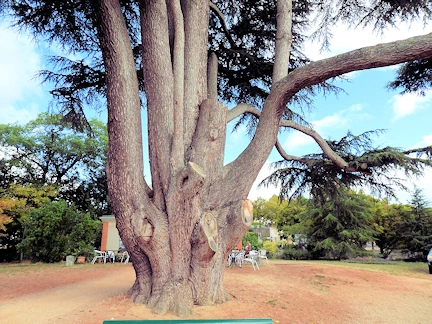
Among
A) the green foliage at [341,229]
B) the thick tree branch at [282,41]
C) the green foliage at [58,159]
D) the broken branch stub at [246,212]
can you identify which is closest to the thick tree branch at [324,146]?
the thick tree branch at [282,41]

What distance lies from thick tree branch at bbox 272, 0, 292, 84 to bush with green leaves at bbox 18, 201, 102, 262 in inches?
498

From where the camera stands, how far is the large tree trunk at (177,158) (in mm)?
4281

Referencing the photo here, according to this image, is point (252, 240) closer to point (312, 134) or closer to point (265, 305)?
point (312, 134)

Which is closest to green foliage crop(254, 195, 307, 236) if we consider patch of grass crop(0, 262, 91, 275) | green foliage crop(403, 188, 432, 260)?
green foliage crop(403, 188, 432, 260)

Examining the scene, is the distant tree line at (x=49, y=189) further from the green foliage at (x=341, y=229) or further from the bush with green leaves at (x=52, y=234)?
the green foliage at (x=341, y=229)

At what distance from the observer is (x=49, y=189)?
2039cm

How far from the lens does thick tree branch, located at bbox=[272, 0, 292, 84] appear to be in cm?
547

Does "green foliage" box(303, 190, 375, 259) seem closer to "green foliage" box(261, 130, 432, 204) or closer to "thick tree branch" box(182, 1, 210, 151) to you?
"green foliage" box(261, 130, 432, 204)

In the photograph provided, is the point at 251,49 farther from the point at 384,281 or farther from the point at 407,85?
the point at 384,281

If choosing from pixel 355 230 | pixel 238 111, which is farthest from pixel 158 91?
pixel 355 230

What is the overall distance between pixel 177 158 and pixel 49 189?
1918cm

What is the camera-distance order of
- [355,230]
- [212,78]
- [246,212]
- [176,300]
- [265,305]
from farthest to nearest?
[355,230] → [212,78] → [265,305] → [246,212] → [176,300]

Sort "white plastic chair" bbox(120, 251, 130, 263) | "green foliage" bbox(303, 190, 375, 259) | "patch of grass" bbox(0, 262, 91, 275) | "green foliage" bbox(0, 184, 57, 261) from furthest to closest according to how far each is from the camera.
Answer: "green foliage" bbox(303, 190, 375, 259), "green foliage" bbox(0, 184, 57, 261), "white plastic chair" bbox(120, 251, 130, 263), "patch of grass" bbox(0, 262, 91, 275)

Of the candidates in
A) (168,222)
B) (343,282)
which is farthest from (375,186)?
(168,222)
